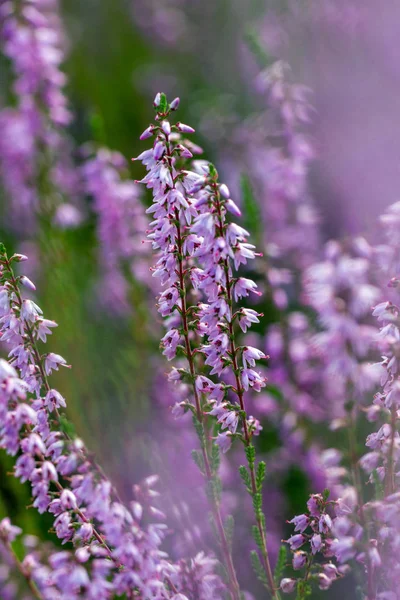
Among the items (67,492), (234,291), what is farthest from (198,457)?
(234,291)

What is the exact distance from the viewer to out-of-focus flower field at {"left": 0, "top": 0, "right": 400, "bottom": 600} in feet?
6.00

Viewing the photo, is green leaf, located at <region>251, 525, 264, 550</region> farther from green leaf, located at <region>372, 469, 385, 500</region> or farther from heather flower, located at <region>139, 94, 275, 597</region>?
green leaf, located at <region>372, 469, 385, 500</region>

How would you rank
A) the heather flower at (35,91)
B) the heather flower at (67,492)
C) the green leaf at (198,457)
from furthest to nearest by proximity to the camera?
the heather flower at (35,91)
the green leaf at (198,457)
the heather flower at (67,492)

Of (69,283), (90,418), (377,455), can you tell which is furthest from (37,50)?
(377,455)

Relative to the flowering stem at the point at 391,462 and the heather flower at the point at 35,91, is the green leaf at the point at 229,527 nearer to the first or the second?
the flowering stem at the point at 391,462

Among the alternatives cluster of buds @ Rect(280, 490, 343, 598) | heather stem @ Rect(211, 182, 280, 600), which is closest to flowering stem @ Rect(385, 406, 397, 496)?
cluster of buds @ Rect(280, 490, 343, 598)

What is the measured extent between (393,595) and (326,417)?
1.81 m

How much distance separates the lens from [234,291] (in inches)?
73.9

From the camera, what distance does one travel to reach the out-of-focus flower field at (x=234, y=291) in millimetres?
1829

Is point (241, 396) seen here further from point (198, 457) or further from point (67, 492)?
point (67, 492)

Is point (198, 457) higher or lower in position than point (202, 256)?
lower

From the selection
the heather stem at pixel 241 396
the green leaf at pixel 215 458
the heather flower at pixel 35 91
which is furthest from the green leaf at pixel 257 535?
the heather flower at pixel 35 91

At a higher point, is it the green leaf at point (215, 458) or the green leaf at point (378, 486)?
the green leaf at point (215, 458)

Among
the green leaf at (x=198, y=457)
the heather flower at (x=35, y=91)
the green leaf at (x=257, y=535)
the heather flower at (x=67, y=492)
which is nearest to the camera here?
the heather flower at (x=67, y=492)
